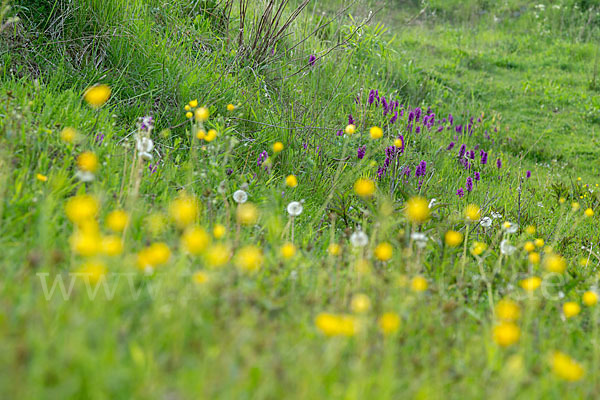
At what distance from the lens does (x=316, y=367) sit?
1123 millimetres

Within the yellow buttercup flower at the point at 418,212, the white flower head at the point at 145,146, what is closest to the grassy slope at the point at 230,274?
the yellow buttercup flower at the point at 418,212

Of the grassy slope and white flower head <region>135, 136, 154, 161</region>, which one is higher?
white flower head <region>135, 136, 154, 161</region>

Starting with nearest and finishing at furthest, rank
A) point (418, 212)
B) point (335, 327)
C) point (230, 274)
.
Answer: point (335, 327)
point (230, 274)
point (418, 212)

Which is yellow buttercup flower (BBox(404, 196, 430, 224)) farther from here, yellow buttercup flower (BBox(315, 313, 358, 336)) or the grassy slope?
yellow buttercup flower (BBox(315, 313, 358, 336))

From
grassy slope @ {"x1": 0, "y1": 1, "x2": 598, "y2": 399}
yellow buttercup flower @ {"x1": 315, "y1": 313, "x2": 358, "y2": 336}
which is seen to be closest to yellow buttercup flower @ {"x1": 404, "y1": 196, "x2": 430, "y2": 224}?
grassy slope @ {"x1": 0, "y1": 1, "x2": 598, "y2": 399}

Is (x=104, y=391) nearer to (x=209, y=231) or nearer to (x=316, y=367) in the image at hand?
Answer: (x=316, y=367)

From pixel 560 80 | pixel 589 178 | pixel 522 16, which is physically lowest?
pixel 589 178

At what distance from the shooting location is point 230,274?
151 cm

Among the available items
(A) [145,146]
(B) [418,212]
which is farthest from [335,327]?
(A) [145,146]

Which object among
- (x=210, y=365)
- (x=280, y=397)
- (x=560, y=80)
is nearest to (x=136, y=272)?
(x=210, y=365)

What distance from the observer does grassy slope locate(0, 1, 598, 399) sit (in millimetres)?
1126

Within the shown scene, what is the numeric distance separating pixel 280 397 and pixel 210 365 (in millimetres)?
178

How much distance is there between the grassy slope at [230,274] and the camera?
1126mm

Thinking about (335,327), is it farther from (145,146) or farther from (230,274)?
(145,146)
